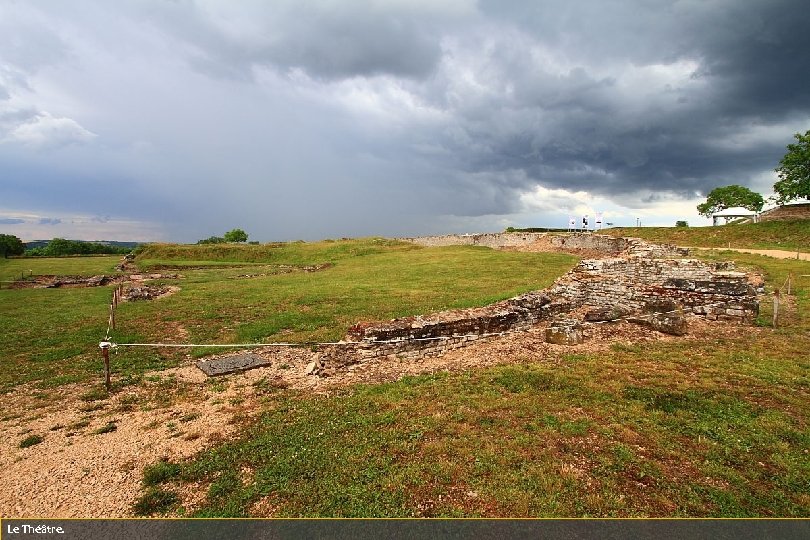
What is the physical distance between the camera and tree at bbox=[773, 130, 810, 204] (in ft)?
156

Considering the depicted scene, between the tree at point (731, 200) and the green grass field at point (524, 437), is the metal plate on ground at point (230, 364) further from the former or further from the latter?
the tree at point (731, 200)

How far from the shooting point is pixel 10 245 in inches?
2485

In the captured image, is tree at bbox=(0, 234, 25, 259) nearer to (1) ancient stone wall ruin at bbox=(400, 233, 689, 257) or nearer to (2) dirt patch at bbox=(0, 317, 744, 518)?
(1) ancient stone wall ruin at bbox=(400, 233, 689, 257)

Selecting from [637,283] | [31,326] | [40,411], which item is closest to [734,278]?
[637,283]

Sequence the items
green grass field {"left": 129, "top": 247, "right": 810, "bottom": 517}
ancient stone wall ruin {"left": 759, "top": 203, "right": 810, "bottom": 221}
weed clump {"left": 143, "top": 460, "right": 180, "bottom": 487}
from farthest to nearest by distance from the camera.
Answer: ancient stone wall ruin {"left": 759, "top": 203, "right": 810, "bottom": 221}
weed clump {"left": 143, "top": 460, "right": 180, "bottom": 487}
green grass field {"left": 129, "top": 247, "right": 810, "bottom": 517}

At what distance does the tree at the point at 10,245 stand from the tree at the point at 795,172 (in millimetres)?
111936

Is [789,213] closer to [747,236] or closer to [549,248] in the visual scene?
[747,236]

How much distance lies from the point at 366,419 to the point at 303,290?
19.9m

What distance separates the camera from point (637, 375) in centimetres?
920

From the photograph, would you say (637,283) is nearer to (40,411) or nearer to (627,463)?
(627,463)

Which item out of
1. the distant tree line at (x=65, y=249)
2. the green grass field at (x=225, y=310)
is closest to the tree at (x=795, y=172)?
the green grass field at (x=225, y=310)

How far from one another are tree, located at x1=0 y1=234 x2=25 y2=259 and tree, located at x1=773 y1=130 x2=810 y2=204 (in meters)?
112

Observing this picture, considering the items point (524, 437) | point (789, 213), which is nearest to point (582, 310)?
point (524, 437)

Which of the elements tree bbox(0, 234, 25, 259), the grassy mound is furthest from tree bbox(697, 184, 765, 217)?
tree bbox(0, 234, 25, 259)
